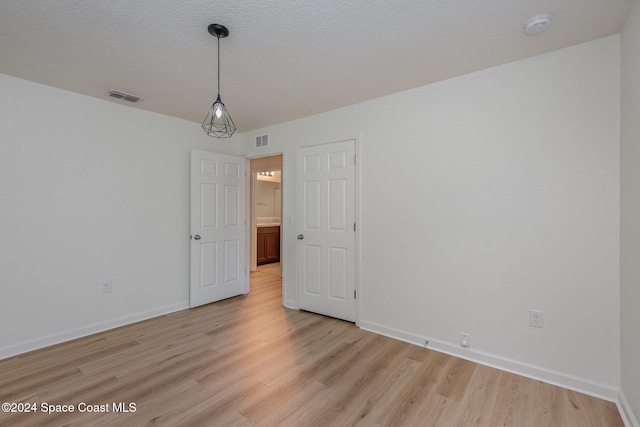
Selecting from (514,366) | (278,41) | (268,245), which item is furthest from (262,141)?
(514,366)

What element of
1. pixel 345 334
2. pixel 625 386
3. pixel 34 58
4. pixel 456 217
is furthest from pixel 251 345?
pixel 34 58

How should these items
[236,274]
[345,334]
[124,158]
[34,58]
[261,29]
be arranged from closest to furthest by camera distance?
[261,29] → [34,58] → [345,334] → [124,158] → [236,274]

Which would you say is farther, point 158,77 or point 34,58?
point 158,77

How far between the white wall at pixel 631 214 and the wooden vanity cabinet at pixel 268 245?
580 cm

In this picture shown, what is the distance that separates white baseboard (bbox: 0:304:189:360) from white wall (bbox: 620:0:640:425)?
13.8 feet

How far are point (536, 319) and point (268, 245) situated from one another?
18.1 ft

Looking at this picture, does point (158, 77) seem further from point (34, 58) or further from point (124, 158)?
point (124, 158)

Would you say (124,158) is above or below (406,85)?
below

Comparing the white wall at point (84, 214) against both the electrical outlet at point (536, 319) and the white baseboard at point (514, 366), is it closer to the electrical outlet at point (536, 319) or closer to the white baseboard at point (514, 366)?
the white baseboard at point (514, 366)

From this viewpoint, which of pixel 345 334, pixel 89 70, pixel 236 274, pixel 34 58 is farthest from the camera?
pixel 236 274

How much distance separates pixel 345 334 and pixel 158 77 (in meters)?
3.05

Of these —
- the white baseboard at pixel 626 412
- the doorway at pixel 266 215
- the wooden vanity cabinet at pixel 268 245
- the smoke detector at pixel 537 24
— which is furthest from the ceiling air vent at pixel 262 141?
the white baseboard at pixel 626 412

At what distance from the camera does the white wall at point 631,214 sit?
5.38 feet

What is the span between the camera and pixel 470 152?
2.54m
